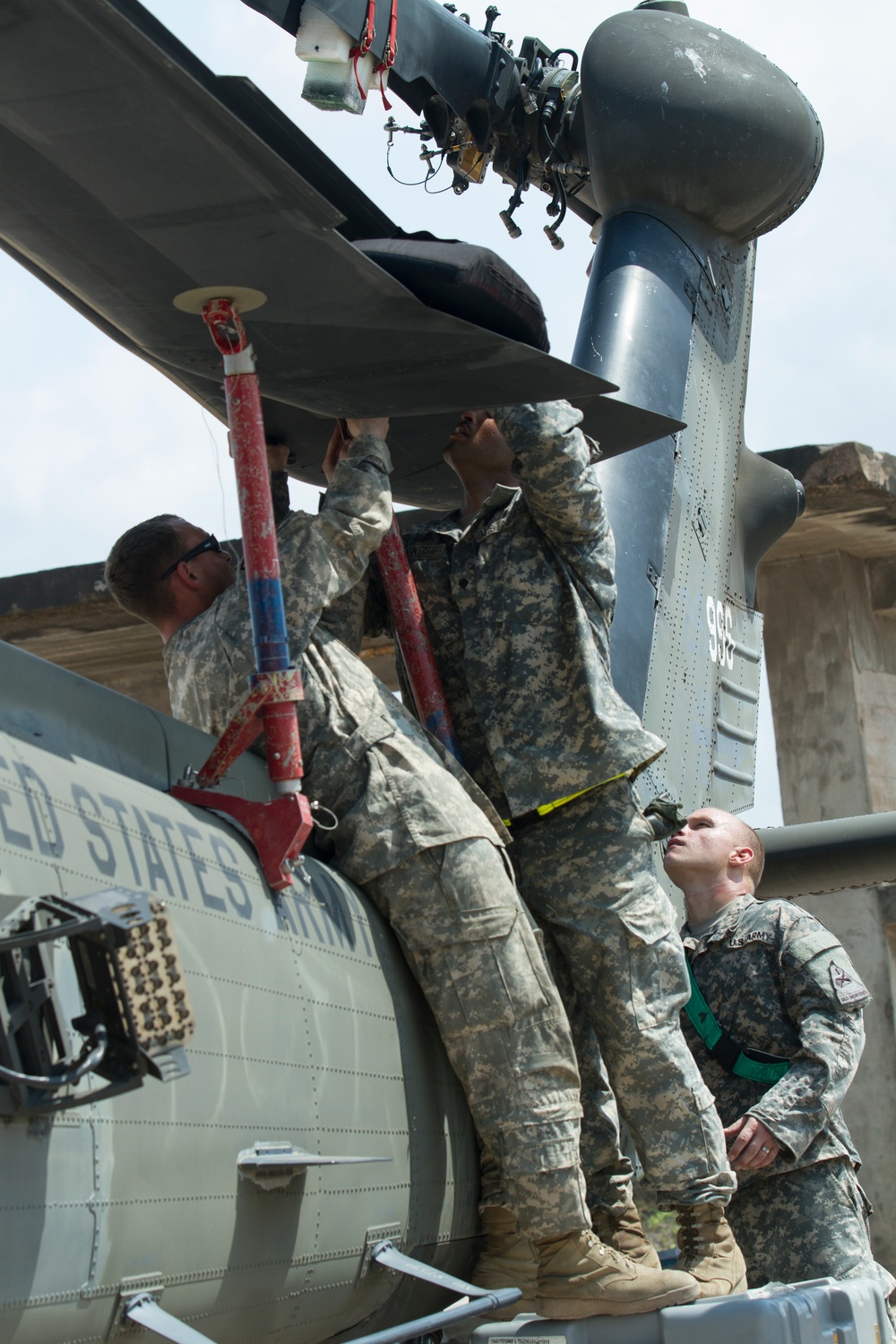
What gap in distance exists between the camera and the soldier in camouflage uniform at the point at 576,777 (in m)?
3.20

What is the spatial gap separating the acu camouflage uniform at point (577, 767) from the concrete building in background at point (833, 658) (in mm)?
5763

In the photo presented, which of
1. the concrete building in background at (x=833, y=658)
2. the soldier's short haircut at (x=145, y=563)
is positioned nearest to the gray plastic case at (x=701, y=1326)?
the soldier's short haircut at (x=145, y=563)

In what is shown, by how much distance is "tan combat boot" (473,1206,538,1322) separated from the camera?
2.98 m

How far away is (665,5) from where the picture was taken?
547 cm

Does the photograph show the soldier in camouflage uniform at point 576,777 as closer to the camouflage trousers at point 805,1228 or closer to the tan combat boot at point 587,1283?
the tan combat boot at point 587,1283

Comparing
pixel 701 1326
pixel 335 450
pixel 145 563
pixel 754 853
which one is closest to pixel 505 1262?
pixel 701 1326

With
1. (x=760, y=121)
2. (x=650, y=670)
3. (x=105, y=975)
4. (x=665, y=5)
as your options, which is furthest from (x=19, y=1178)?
(x=665, y=5)

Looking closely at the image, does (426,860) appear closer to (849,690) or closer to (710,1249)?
(710,1249)

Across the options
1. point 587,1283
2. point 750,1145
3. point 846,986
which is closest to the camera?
point 587,1283

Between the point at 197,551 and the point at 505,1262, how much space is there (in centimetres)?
164

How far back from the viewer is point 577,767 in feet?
11.1

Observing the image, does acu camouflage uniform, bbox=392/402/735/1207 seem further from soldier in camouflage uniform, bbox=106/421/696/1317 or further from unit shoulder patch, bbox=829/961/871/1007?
unit shoulder patch, bbox=829/961/871/1007

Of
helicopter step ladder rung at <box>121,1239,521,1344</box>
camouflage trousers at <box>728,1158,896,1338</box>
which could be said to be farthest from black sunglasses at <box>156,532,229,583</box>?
camouflage trousers at <box>728,1158,896,1338</box>

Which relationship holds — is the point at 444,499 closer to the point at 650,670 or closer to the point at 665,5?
the point at 650,670
